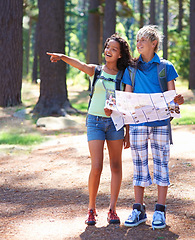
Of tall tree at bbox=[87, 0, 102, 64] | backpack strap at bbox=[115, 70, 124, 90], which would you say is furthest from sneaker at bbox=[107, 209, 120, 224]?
tall tree at bbox=[87, 0, 102, 64]

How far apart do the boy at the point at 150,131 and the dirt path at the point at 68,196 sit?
39 centimetres

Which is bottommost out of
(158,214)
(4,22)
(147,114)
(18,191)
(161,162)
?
(18,191)

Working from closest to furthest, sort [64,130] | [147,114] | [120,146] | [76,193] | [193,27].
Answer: [147,114], [120,146], [76,193], [64,130], [193,27]

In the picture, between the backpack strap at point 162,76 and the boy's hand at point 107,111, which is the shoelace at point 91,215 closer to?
the boy's hand at point 107,111

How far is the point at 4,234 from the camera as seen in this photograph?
4180 millimetres

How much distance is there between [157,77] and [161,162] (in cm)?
89

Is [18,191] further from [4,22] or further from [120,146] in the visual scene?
[4,22]

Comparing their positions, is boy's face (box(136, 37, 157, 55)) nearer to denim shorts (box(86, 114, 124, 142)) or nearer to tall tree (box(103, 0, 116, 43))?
denim shorts (box(86, 114, 124, 142))

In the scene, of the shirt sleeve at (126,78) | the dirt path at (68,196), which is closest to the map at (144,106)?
the shirt sleeve at (126,78)

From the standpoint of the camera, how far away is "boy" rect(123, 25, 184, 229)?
401 centimetres

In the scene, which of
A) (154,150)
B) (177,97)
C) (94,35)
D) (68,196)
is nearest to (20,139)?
(68,196)

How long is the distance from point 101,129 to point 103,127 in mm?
31

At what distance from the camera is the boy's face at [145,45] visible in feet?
13.3

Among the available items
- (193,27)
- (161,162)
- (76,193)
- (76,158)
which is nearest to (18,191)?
(76,193)
